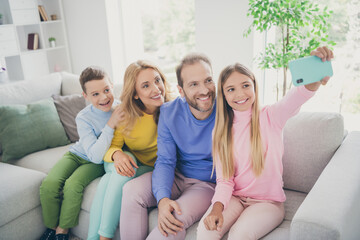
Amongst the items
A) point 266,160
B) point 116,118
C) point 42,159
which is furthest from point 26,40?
point 266,160

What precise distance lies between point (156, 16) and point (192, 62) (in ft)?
8.64

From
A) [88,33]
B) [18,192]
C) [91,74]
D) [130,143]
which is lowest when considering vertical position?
[18,192]

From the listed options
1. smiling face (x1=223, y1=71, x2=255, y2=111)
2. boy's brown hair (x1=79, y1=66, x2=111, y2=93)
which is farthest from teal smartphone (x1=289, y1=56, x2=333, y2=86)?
boy's brown hair (x1=79, y1=66, x2=111, y2=93)

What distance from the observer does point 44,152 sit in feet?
7.37

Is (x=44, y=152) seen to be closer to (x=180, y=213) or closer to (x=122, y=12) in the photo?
(x=180, y=213)

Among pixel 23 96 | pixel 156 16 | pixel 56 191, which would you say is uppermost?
pixel 156 16

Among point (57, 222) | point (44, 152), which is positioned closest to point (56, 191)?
point (57, 222)

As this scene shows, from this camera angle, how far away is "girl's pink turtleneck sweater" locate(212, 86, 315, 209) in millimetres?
1362

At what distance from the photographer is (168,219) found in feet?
4.49

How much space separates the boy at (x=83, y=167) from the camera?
5.65ft

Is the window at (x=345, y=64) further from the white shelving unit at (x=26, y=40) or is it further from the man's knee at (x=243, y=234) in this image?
the white shelving unit at (x=26, y=40)

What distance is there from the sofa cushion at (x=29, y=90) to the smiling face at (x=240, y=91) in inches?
66.5

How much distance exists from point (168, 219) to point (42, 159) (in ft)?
3.87

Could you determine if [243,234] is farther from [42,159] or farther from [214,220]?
[42,159]
